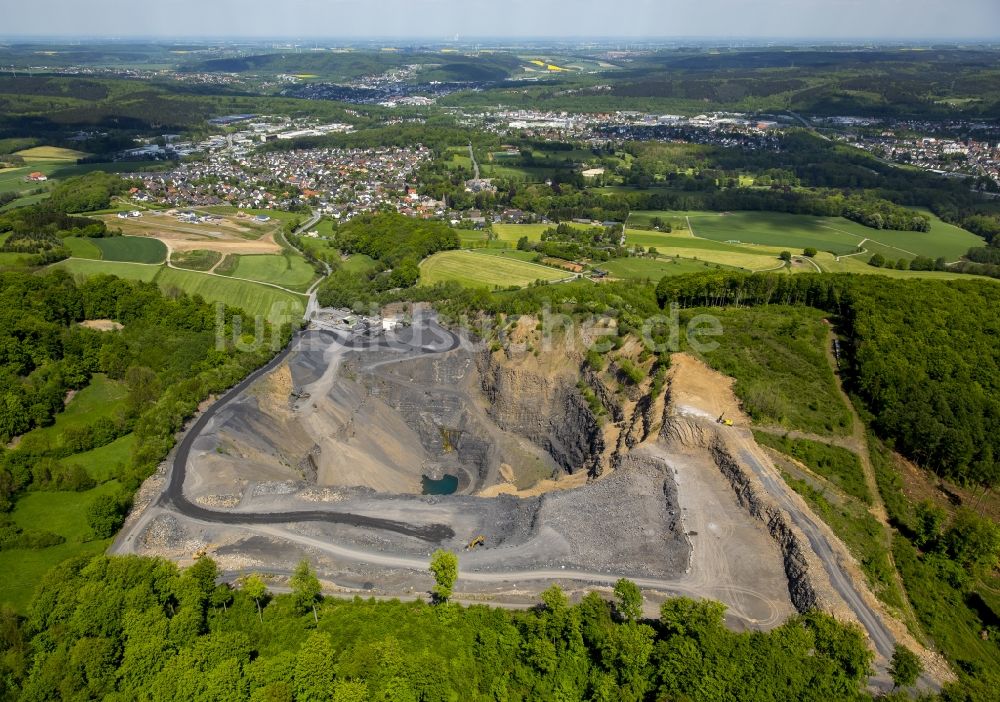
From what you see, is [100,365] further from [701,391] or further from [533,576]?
[701,391]

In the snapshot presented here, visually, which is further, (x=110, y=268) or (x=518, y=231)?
(x=518, y=231)

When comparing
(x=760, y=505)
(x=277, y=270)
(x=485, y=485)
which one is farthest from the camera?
(x=277, y=270)

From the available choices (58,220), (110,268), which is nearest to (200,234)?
(110,268)

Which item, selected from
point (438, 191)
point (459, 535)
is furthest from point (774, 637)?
point (438, 191)

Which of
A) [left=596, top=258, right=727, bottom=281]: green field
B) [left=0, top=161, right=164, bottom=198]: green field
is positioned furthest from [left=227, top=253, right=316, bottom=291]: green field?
[left=0, top=161, right=164, bottom=198]: green field

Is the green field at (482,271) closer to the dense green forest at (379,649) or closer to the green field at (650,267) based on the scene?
the green field at (650,267)

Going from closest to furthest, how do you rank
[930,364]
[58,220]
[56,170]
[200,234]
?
[930,364] → [58,220] → [200,234] → [56,170]

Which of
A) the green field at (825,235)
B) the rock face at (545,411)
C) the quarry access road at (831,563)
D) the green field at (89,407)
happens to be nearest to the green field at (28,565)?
the green field at (89,407)
